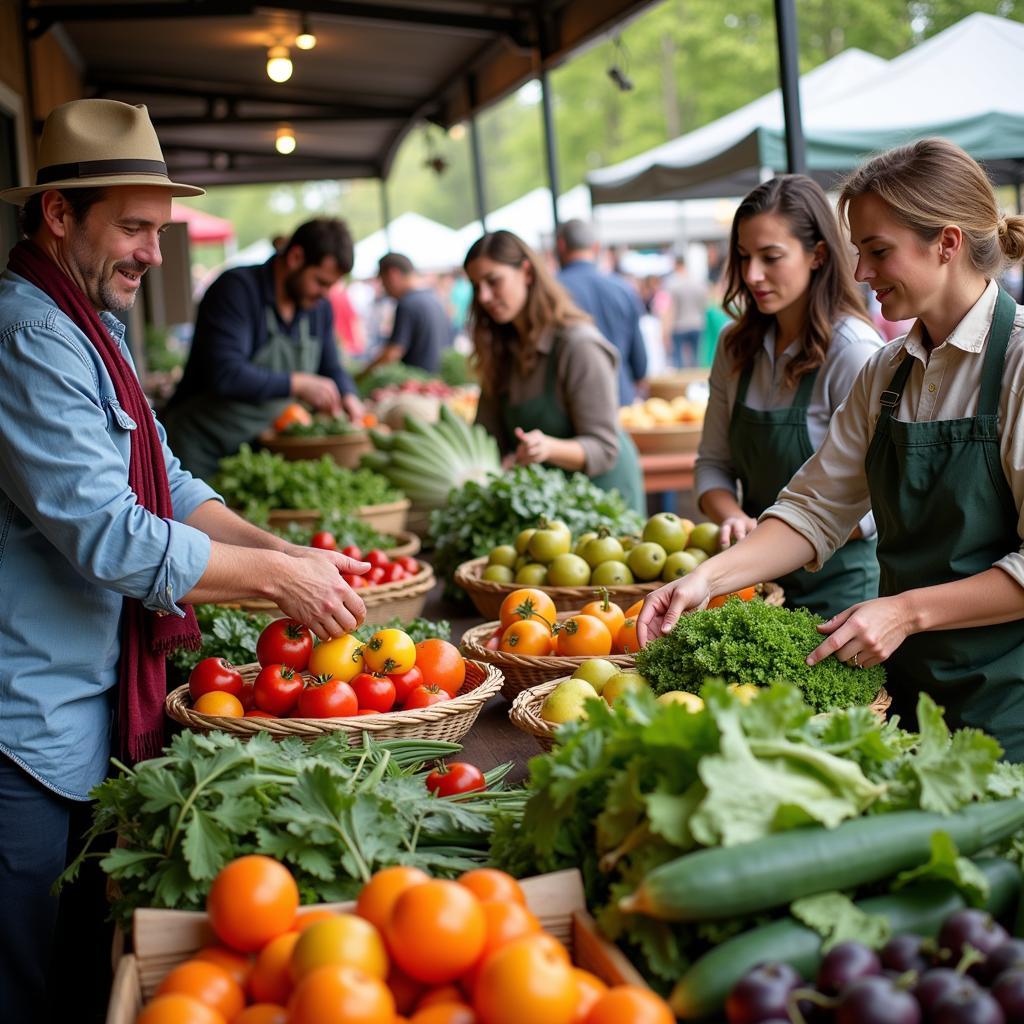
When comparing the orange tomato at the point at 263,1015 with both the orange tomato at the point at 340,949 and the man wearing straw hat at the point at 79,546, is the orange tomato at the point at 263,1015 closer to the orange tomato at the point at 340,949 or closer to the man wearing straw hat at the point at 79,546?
the orange tomato at the point at 340,949

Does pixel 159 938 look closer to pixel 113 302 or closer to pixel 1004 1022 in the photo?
pixel 1004 1022

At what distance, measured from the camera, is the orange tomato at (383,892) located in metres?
1.40

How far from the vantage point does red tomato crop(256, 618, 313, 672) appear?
249 centimetres

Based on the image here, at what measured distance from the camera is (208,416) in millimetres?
5988

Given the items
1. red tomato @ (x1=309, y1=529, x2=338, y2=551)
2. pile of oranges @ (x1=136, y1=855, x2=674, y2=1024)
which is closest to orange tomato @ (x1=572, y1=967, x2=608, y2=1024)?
pile of oranges @ (x1=136, y1=855, x2=674, y2=1024)

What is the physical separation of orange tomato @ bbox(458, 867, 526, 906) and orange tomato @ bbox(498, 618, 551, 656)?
129 cm

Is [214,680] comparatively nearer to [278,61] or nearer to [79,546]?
[79,546]

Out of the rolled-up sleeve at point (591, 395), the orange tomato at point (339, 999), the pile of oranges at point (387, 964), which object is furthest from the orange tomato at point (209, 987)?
the rolled-up sleeve at point (591, 395)

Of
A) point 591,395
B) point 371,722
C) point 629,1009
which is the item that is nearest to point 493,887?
point 629,1009

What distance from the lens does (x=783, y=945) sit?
1.32 metres

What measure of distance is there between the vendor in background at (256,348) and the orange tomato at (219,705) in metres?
3.49

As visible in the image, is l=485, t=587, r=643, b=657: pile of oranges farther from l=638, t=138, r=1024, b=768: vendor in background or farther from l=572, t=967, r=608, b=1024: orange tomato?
l=572, t=967, r=608, b=1024: orange tomato

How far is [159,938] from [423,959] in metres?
0.40

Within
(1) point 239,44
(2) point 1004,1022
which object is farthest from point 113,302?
(1) point 239,44
